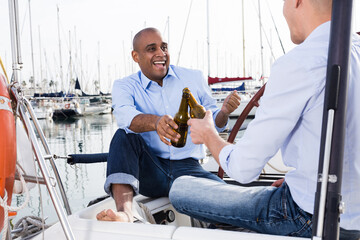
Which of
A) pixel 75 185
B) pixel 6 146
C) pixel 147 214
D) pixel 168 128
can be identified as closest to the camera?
pixel 6 146

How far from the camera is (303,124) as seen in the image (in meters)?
1.07

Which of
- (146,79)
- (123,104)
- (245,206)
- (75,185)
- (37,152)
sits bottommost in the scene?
(75,185)

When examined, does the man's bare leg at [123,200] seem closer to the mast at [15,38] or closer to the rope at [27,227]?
the rope at [27,227]

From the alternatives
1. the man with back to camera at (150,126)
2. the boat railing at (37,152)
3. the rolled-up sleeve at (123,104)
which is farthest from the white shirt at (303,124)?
the rolled-up sleeve at (123,104)

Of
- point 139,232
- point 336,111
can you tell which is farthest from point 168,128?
point 336,111

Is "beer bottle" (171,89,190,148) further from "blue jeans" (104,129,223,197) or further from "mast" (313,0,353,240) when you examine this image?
"mast" (313,0,353,240)

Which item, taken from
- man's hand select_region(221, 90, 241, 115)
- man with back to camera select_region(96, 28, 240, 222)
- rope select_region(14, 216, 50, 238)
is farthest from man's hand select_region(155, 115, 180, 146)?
rope select_region(14, 216, 50, 238)

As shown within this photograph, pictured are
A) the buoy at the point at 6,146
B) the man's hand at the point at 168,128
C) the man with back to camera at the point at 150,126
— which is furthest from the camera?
the man with back to camera at the point at 150,126

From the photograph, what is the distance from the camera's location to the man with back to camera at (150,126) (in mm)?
1842

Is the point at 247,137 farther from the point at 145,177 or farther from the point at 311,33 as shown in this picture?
the point at 145,177

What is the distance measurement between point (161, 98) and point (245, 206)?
4.01 feet

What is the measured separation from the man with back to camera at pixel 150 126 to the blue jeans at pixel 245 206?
330 millimetres

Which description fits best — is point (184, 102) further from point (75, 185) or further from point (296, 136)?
point (75, 185)

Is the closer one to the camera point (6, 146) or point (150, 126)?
point (6, 146)
